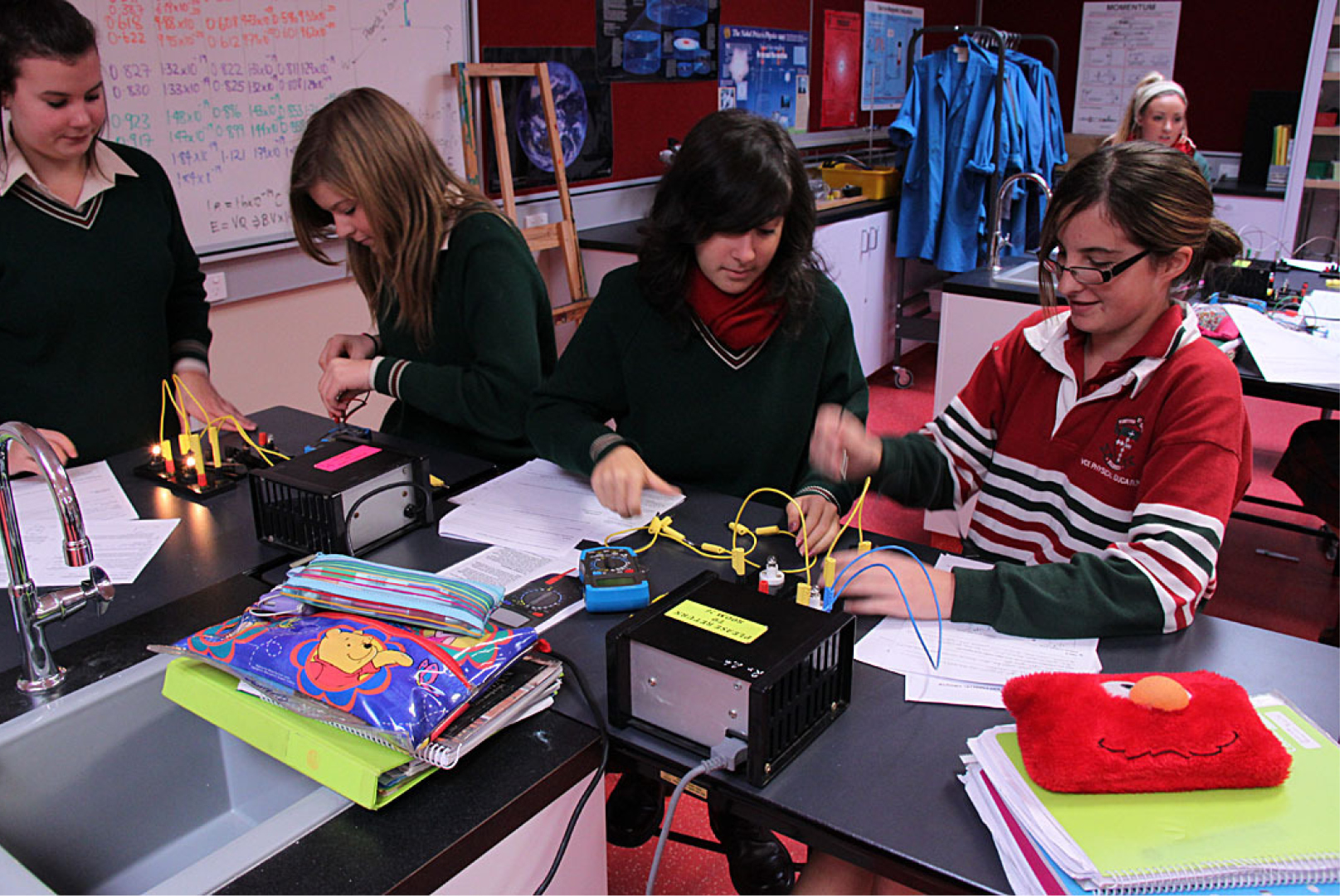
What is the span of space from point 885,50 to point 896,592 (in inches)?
199

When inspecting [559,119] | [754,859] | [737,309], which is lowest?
[754,859]

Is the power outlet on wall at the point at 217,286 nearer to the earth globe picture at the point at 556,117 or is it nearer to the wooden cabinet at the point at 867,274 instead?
the earth globe picture at the point at 556,117

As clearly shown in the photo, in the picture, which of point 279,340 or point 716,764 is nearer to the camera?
point 716,764

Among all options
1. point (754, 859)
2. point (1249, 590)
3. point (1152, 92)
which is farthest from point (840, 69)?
point (754, 859)

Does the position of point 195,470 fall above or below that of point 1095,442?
below

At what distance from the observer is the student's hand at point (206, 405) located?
1945 millimetres

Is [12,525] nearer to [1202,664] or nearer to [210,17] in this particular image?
[1202,664]

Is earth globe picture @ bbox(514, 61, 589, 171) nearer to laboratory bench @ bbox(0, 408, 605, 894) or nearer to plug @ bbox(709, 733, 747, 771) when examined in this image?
laboratory bench @ bbox(0, 408, 605, 894)

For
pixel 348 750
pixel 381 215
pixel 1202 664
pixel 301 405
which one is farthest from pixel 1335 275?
pixel 348 750

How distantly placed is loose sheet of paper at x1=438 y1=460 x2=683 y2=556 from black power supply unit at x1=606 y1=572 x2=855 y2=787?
0.42 m

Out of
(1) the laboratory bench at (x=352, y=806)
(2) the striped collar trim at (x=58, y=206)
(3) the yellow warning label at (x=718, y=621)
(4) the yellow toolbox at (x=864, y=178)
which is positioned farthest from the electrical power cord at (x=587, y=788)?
(4) the yellow toolbox at (x=864, y=178)

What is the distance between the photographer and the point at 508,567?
1407 millimetres

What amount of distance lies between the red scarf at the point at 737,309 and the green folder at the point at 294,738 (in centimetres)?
93

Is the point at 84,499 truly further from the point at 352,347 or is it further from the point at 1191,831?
the point at 1191,831
